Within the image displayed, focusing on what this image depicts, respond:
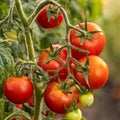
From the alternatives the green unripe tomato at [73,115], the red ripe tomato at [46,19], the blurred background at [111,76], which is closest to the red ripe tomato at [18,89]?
the green unripe tomato at [73,115]

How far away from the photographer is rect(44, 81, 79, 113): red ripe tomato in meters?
1.74

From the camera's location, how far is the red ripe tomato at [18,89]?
1.75m

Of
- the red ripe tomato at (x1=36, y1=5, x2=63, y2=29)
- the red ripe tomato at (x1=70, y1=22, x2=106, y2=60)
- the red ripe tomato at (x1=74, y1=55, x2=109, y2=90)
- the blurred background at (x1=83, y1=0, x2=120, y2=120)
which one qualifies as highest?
the red ripe tomato at (x1=36, y1=5, x2=63, y2=29)

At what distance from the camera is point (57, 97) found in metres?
1.75

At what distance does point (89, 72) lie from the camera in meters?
1.73

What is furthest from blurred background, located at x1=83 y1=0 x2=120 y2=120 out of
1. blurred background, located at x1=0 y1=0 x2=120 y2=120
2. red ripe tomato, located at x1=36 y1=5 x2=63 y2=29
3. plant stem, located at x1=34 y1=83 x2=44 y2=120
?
plant stem, located at x1=34 y1=83 x2=44 y2=120

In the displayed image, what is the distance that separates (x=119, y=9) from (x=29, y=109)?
7885 mm

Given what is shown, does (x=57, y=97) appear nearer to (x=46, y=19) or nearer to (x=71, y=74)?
(x=71, y=74)

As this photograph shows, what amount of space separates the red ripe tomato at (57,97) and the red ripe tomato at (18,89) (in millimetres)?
60

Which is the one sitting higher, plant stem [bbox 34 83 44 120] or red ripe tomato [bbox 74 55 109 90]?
red ripe tomato [bbox 74 55 109 90]

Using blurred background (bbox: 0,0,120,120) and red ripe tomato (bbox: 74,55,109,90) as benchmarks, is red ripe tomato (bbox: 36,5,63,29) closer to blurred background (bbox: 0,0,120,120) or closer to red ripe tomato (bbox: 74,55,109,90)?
blurred background (bbox: 0,0,120,120)

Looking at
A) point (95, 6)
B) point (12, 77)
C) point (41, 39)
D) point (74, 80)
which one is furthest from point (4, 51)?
point (95, 6)

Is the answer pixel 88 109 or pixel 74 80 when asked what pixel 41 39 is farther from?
pixel 88 109

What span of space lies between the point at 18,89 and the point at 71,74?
18 cm
